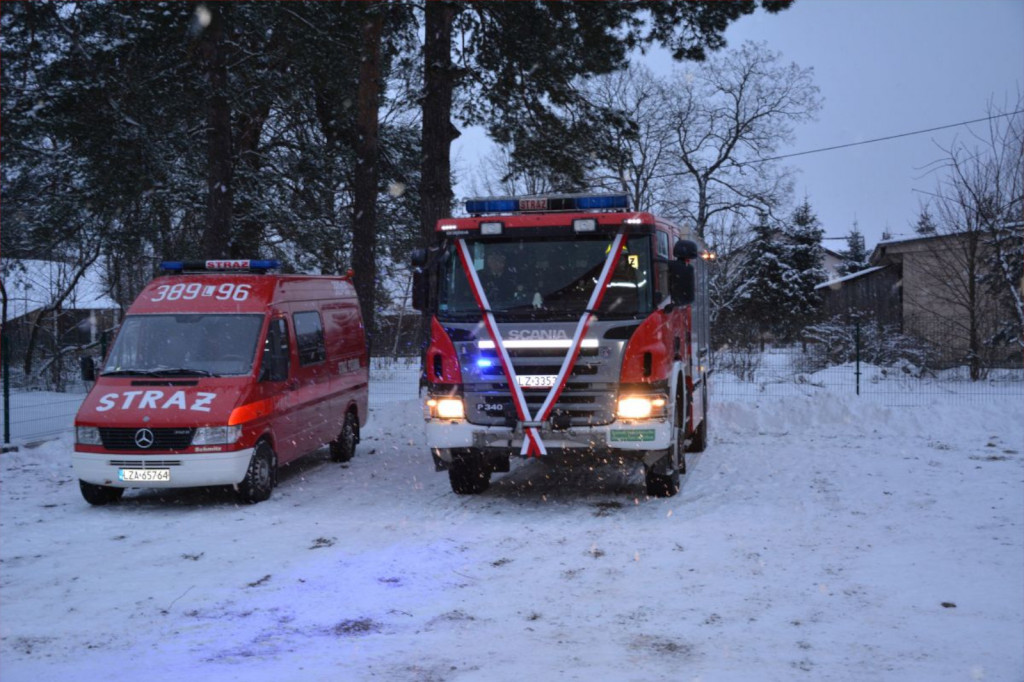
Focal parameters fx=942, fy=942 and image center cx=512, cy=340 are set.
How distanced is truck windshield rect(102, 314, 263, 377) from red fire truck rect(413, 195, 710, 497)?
A: 85.1 inches

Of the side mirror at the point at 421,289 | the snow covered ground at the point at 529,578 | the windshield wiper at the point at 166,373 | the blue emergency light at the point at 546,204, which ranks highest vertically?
the blue emergency light at the point at 546,204

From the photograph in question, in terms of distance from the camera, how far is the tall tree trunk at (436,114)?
16.9 meters

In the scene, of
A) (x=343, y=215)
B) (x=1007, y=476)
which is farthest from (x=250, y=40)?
(x=1007, y=476)

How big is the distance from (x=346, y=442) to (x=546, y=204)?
5.30 meters

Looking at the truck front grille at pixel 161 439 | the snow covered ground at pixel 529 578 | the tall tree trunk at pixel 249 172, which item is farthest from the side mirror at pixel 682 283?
the tall tree trunk at pixel 249 172

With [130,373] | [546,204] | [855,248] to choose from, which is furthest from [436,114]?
[855,248]

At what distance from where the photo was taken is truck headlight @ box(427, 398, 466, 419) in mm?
9906

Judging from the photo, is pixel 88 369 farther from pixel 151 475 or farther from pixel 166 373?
pixel 151 475

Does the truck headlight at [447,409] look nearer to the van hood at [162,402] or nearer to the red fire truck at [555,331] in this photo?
the red fire truck at [555,331]

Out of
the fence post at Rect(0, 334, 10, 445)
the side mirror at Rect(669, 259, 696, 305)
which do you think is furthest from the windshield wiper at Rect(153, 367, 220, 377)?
the fence post at Rect(0, 334, 10, 445)

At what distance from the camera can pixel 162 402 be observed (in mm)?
9953

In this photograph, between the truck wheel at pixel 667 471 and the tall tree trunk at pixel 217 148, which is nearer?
the truck wheel at pixel 667 471

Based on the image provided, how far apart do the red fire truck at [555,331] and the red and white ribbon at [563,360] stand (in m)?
0.01

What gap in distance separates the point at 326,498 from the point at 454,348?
2521mm
